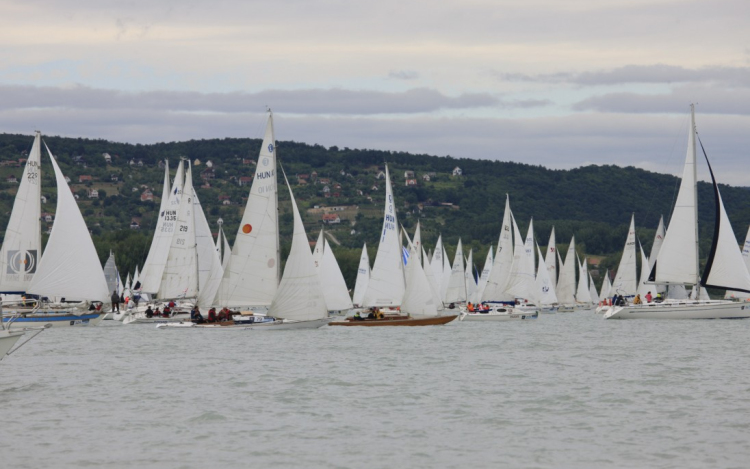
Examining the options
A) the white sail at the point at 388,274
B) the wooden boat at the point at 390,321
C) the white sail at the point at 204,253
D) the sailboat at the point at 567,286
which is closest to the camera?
the wooden boat at the point at 390,321

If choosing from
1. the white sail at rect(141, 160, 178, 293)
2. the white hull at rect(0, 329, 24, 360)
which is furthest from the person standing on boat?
the white hull at rect(0, 329, 24, 360)

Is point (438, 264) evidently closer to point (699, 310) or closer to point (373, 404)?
point (699, 310)

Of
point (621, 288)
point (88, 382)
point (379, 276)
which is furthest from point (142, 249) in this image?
point (88, 382)

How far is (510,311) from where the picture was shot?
6969cm

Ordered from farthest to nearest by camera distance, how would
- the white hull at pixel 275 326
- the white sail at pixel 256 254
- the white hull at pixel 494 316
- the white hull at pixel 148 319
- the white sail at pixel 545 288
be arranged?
the white sail at pixel 545 288 → the white hull at pixel 494 316 → the white hull at pixel 148 319 → the white sail at pixel 256 254 → the white hull at pixel 275 326

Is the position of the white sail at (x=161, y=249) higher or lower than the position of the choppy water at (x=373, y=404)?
higher

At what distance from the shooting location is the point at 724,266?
5856 cm

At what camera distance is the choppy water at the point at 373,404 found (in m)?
20.8

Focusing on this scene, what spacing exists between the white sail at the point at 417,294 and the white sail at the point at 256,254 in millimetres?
8237

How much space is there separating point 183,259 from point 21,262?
13.6 m

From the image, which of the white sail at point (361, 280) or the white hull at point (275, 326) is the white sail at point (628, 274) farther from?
the white hull at point (275, 326)

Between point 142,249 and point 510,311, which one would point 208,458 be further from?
point 142,249

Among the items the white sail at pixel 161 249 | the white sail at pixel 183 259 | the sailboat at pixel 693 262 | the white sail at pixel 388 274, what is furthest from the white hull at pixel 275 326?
the sailboat at pixel 693 262

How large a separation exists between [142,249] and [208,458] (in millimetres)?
98113
